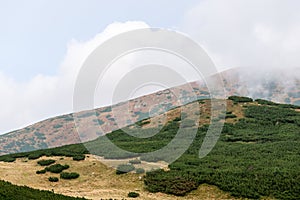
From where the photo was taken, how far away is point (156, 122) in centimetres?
5684

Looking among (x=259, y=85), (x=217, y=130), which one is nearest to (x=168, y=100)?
(x=259, y=85)

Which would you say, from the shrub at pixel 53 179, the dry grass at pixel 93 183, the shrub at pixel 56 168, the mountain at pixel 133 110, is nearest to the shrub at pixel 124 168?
the dry grass at pixel 93 183

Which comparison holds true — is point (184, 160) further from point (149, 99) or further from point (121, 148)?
point (149, 99)

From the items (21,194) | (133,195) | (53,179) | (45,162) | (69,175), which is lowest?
(133,195)

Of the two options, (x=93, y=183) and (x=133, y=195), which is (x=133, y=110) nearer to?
(x=93, y=183)

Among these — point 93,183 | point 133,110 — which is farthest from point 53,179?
point 133,110

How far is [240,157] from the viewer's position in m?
33.1

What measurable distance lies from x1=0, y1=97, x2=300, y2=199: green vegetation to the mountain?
4144 centimetres

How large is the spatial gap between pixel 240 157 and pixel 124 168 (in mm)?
10818

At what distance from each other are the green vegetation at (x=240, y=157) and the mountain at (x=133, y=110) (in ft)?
136

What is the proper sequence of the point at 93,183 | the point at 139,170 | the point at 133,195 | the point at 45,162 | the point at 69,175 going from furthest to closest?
1. the point at 45,162
2. the point at 139,170
3. the point at 69,175
4. the point at 93,183
5. the point at 133,195

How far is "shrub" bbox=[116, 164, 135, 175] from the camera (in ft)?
92.4

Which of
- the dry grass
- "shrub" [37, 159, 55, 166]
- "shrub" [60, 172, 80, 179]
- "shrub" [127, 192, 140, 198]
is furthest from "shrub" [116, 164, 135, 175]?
"shrub" [37, 159, 55, 166]

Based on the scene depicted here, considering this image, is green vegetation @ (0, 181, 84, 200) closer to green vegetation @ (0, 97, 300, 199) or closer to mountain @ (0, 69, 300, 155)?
green vegetation @ (0, 97, 300, 199)
